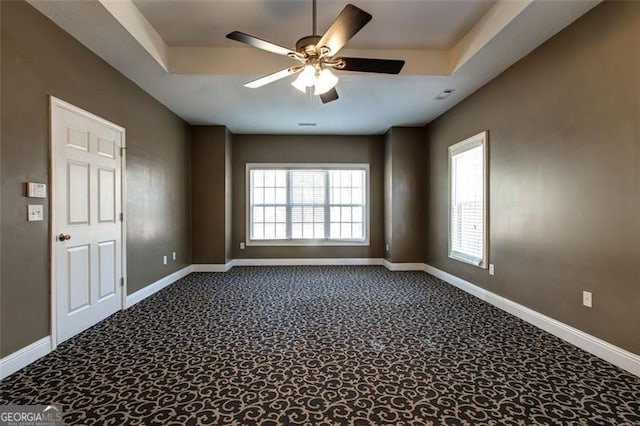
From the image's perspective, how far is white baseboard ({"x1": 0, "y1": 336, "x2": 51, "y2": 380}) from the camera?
2135mm

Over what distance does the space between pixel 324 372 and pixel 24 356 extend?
7.37 ft

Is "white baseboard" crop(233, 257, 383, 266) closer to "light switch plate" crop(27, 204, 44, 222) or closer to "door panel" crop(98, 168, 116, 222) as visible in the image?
"door panel" crop(98, 168, 116, 222)

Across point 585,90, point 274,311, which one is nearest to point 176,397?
point 274,311

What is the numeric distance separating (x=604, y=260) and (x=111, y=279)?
470 centimetres

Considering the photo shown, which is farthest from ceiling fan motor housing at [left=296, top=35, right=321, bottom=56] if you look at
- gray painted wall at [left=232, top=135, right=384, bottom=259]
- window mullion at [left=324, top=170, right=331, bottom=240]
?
window mullion at [left=324, top=170, right=331, bottom=240]

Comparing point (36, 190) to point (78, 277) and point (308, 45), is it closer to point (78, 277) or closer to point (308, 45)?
point (78, 277)

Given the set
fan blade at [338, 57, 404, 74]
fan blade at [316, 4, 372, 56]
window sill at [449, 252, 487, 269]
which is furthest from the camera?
window sill at [449, 252, 487, 269]

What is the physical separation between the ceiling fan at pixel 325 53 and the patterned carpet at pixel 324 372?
233 cm

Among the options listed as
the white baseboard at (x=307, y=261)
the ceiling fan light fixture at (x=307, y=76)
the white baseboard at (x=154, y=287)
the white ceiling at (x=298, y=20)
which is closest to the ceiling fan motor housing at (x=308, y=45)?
the ceiling fan light fixture at (x=307, y=76)

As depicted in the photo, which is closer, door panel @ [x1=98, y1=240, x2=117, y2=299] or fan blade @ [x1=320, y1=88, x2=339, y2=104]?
fan blade @ [x1=320, y1=88, x2=339, y2=104]

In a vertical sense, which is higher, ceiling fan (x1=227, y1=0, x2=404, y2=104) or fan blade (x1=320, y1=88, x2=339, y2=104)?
ceiling fan (x1=227, y1=0, x2=404, y2=104)

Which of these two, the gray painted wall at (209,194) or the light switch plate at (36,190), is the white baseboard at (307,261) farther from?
the light switch plate at (36,190)

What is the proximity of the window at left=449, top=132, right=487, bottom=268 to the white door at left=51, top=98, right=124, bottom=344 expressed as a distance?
178 inches

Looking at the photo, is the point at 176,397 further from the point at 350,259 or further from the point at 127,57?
the point at 350,259
